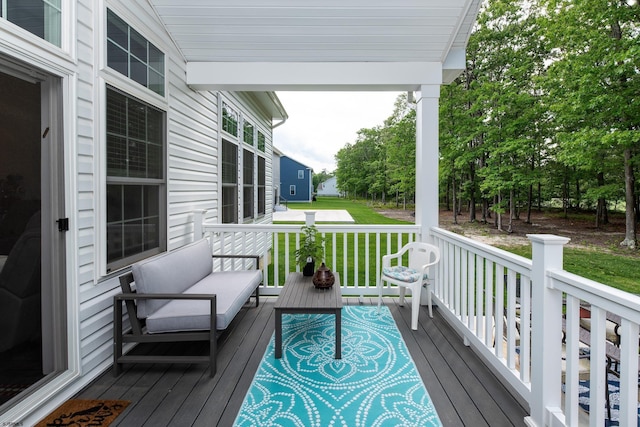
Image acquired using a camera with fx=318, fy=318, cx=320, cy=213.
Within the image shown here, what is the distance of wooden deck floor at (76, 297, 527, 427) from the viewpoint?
1.94 m

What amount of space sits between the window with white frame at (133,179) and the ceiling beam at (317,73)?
0.93m

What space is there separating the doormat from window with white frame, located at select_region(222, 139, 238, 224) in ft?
11.3

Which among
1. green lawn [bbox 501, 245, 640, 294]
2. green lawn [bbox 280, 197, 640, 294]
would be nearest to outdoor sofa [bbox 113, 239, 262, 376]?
green lawn [bbox 280, 197, 640, 294]

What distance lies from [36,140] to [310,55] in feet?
9.19

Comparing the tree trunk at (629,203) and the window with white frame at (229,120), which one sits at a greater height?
the window with white frame at (229,120)

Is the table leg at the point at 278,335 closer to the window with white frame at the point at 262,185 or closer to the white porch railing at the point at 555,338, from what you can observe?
the white porch railing at the point at 555,338

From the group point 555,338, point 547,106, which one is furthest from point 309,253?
point 547,106

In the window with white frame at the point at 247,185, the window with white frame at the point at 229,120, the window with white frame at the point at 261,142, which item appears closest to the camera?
the window with white frame at the point at 229,120

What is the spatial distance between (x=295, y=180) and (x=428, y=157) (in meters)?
29.6

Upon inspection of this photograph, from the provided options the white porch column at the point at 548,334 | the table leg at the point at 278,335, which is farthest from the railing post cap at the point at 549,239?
the table leg at the point at 278,335

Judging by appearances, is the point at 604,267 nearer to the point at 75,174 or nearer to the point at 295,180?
the point at 75,174

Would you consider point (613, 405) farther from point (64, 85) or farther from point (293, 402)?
point (64, 85)

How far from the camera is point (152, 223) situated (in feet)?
10.5

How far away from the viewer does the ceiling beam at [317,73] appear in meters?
3.81
